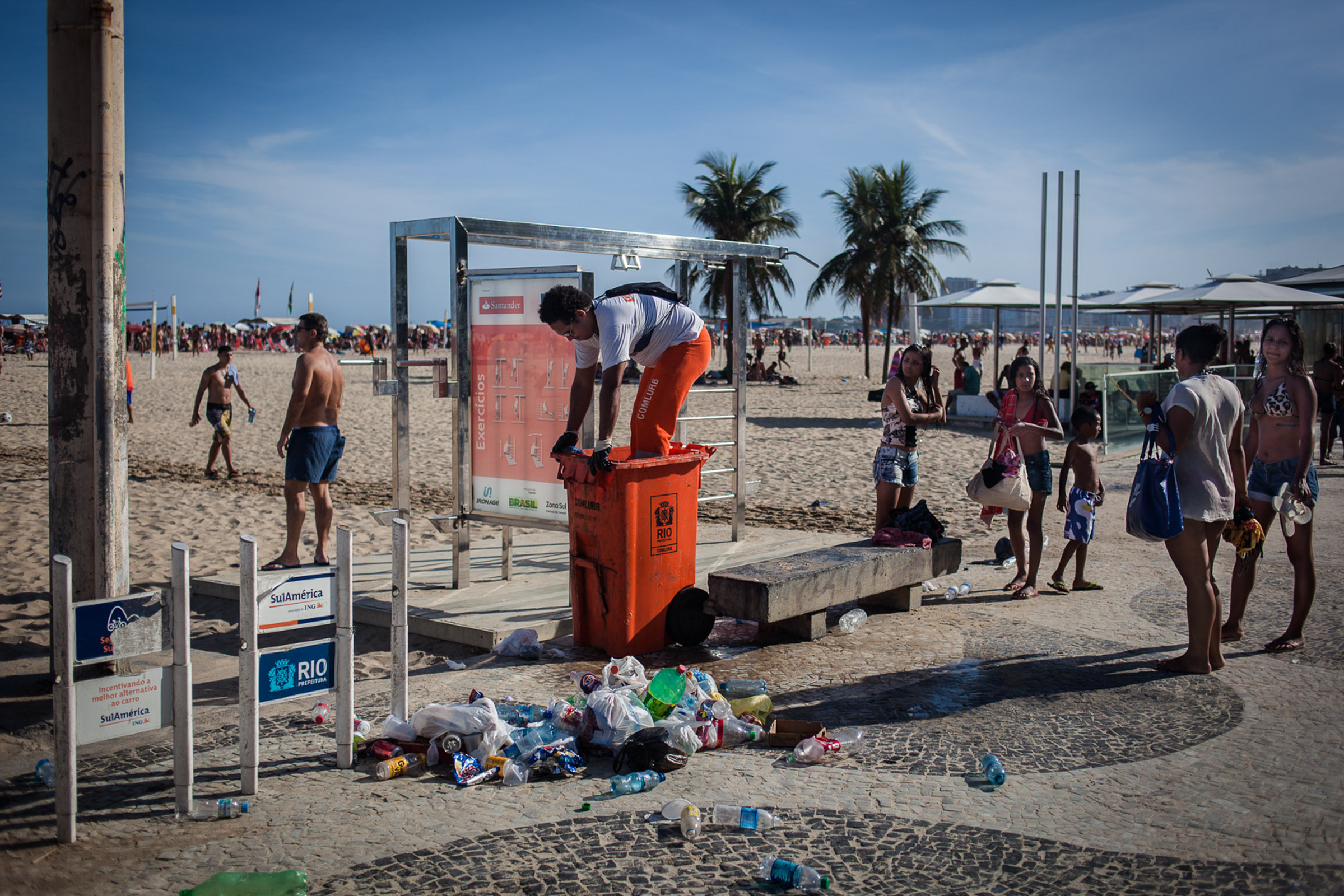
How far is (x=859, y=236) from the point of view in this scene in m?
35.3

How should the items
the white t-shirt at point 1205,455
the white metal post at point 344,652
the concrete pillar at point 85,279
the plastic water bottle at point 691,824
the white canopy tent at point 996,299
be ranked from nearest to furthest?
the plastic water bottle at point 691,824, the white metal post at point 344,652, the concrete pillar at point 85,279, the white t-shirt at point 1205,455, the white canopy tent at point 996,299

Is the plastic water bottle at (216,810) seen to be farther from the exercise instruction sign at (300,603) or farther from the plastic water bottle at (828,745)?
the plastic water bottle at (828,745)

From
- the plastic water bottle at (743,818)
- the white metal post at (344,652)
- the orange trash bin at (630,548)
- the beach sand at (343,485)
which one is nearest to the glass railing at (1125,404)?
the beach sand at (343,485)

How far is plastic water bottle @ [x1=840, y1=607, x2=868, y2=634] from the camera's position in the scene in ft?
20.6

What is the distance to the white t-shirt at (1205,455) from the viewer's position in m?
5.05

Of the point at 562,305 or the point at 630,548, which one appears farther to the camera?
the point at 562,305

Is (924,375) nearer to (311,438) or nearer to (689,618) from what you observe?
(689,618)

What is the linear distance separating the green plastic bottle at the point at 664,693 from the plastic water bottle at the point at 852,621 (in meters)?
1.85

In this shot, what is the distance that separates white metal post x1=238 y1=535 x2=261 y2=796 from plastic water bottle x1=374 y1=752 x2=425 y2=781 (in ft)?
1.55

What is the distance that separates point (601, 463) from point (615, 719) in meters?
1.58

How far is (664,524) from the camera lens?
18.8 feet

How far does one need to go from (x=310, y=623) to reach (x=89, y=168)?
263 cm

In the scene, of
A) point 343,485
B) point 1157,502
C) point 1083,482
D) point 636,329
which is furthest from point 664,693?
point 343,485

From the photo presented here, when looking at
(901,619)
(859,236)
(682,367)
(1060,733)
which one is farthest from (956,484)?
(859,236)
